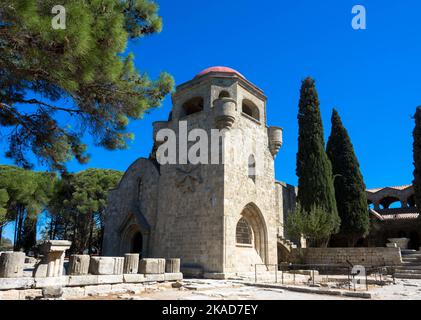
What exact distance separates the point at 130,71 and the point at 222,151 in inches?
258

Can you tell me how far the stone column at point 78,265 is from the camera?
7672 millimetres

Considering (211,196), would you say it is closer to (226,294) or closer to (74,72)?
(226,294)

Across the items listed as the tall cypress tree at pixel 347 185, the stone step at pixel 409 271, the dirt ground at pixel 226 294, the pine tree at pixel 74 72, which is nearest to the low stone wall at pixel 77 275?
the dirt ground at pixel 226 294

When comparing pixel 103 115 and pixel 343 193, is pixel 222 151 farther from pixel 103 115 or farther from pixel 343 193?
pixel 343 193

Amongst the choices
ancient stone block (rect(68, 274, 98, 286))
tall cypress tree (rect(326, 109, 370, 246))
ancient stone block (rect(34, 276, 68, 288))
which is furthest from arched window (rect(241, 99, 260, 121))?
ancient stone block (rect(34, 276, 68, 288))

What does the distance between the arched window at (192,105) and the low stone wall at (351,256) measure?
9428 millimetres

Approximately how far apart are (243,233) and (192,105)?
23.6 feet

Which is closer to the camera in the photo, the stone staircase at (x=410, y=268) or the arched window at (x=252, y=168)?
the stone staircase at (x=410, y=268)

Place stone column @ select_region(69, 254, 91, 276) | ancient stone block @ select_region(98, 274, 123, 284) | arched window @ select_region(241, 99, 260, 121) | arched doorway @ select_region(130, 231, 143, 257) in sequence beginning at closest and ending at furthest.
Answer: stone column @ select_region(69, 254, 91, 276), ancient stone block @ select_region(98, 274, 123, 284), arched window @ select_region(241, 99, 260, 121), arched doorway @ select_region(130, 231, 143, 257)

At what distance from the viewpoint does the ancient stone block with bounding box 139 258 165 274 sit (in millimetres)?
9141

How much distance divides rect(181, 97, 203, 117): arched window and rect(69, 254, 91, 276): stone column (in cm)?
961

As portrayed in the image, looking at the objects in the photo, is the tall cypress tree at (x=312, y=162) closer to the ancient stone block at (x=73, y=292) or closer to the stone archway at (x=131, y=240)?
the stone archway at (x=131, y=240)

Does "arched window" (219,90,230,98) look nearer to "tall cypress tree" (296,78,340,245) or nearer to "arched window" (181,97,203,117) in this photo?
"arched window" (181,97,203,117)

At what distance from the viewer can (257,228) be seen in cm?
1521
